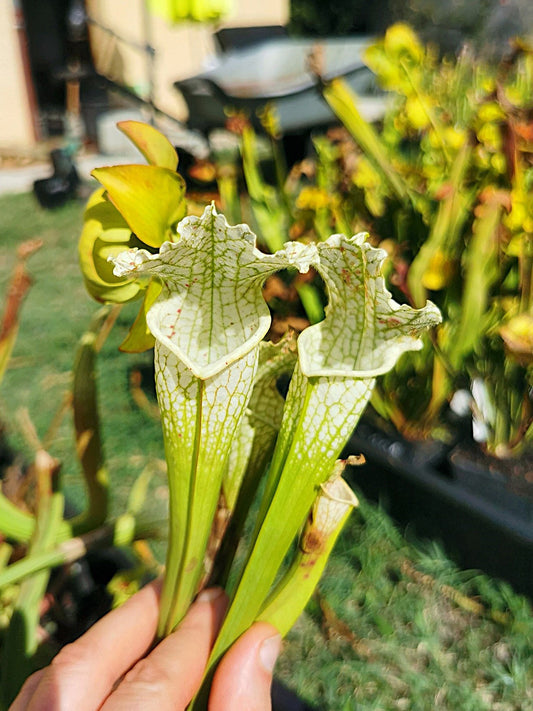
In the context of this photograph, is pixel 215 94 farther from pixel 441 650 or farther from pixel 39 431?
pixel 441 650

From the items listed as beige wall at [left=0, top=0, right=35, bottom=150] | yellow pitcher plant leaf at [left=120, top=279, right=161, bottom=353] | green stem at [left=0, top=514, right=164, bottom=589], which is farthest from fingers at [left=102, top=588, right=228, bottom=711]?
beige wall at [left=0, top=0, right=35, bottom=150]

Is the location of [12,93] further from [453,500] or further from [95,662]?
[95,662]

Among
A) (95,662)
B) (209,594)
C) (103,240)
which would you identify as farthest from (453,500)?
(103,240)

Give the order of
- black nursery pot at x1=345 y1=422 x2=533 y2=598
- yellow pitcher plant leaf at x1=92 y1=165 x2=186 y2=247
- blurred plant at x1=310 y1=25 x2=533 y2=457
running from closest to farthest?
1. yellow pitcher plant leaf at x1=92 y1=165 x2=186 y2=247
2. blurred plant at x1=310 y1=25 x2=533 y2=457
3. black nursery pot at x1=345 y1=422 x2=533 y2=598

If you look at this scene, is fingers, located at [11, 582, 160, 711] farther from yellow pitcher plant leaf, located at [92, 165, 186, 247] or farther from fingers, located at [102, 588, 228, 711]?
yellow pitcher plant leaf, located at [92, 165, 186, 247]

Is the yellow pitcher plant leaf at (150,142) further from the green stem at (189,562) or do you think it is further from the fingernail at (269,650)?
the fingernail at (269,650)
